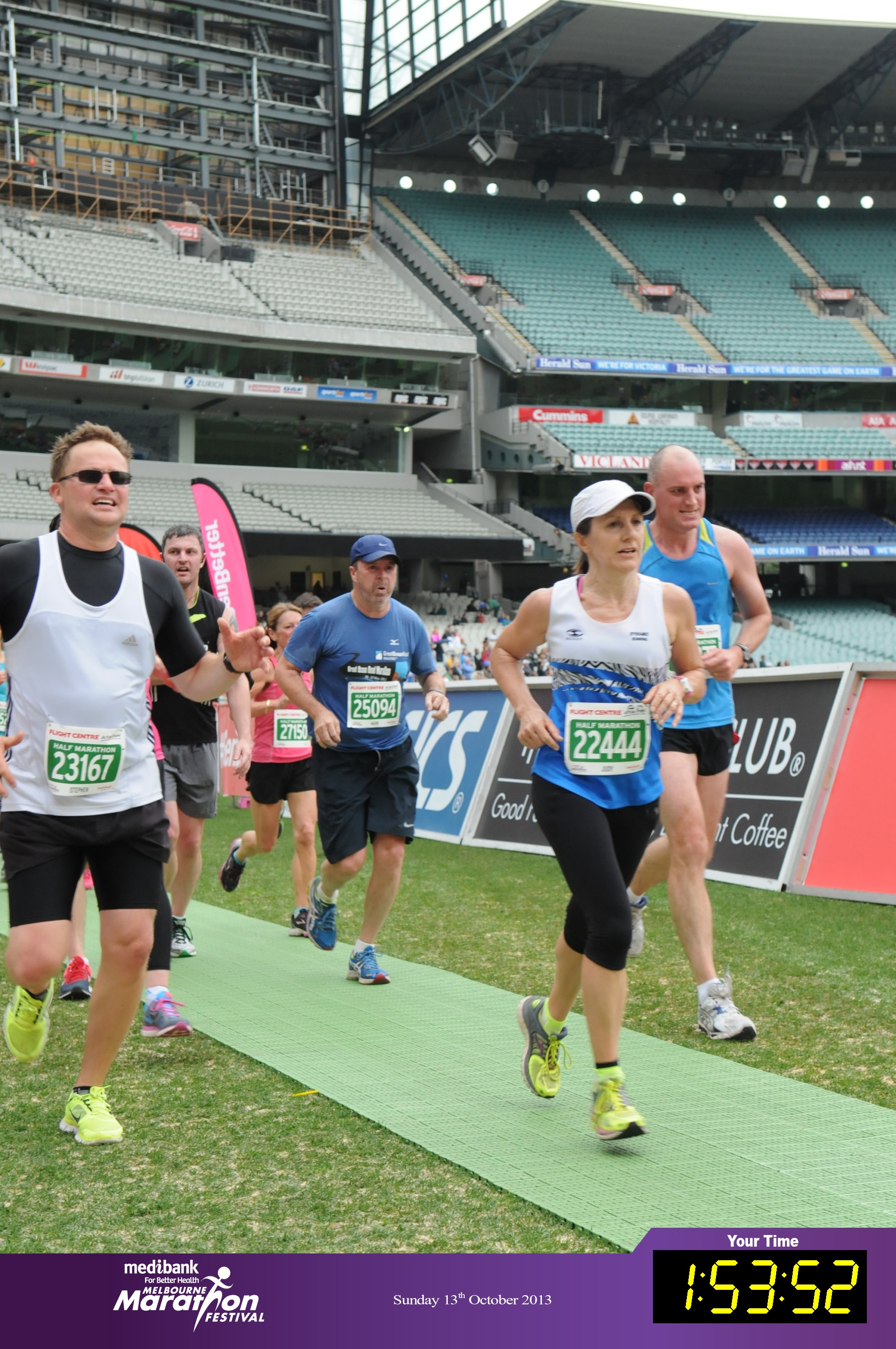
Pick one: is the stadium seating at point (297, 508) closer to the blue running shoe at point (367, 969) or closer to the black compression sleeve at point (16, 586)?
the blue running shoe at point (367, 969)

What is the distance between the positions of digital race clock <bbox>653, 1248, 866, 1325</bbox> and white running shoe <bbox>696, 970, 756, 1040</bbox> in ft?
9.02

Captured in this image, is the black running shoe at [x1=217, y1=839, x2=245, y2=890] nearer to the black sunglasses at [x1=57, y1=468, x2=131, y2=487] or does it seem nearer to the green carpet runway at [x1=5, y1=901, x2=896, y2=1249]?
the green carpet runway at [x1=5, y1=901, x2=896, y2=1249]

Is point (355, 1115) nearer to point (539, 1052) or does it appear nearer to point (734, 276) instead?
point (539, 1052)

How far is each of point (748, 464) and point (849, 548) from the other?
14.2ft

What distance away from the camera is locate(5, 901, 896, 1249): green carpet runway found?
3.66 metres

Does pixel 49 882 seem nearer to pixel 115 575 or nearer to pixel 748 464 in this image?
pixel 115 575

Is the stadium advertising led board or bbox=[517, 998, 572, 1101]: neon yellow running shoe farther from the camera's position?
the stadium advertising led board

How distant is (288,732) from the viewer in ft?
29.6

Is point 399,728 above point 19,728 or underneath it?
underneath

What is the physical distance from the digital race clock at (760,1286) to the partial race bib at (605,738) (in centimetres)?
173

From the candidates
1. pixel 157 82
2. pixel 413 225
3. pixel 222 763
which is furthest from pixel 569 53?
pixel 222 763

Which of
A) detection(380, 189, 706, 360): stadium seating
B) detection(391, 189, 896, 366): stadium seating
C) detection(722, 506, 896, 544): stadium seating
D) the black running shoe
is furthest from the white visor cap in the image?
detection(380, 189, 706, 360): stadium seating

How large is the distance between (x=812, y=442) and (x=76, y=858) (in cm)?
4605

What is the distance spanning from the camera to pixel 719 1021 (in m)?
5.60
